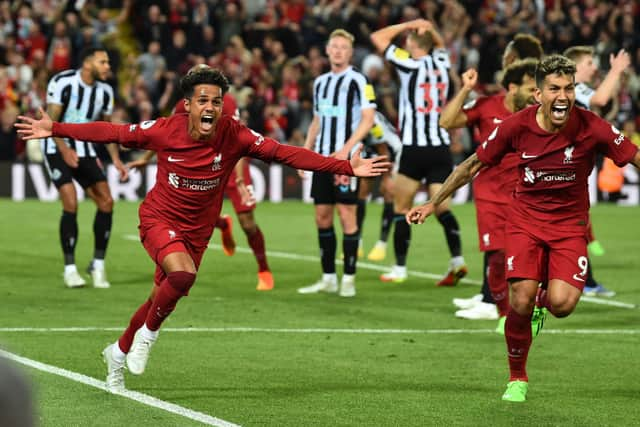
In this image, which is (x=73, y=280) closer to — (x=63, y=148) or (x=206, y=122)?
(x=63, y=148)

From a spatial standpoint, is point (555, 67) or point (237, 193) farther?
point (237, 193)

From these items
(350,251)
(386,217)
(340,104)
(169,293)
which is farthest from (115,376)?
(386,217)

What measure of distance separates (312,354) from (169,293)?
192 centimetres

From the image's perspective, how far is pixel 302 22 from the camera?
87.1 ft

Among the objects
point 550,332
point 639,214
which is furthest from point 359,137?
point 639,214

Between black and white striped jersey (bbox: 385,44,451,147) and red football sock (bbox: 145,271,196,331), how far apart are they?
5697 mm

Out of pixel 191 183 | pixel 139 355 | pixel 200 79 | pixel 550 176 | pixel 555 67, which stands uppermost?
pixel 555 67

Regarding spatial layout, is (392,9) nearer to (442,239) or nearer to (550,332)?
(442,239)

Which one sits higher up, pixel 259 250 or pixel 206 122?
pixel 206 122

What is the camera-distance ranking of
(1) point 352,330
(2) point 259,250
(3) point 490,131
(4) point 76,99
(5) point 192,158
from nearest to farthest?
1. (5) point 192,158
2. (1) point 352,330
3. (3) point 490,131
4. (4) point 76,99
5. (2) point 259,250

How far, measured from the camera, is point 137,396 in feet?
22.1

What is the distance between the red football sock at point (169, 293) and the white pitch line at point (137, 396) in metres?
0.43

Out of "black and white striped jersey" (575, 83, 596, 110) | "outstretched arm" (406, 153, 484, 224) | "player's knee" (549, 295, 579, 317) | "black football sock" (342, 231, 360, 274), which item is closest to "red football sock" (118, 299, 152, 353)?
"outstretched arm" (406, 153, 484, 224)

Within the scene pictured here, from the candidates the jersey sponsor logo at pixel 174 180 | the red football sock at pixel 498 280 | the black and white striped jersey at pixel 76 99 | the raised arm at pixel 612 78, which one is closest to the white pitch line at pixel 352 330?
the red football sock at pixel 498 280
